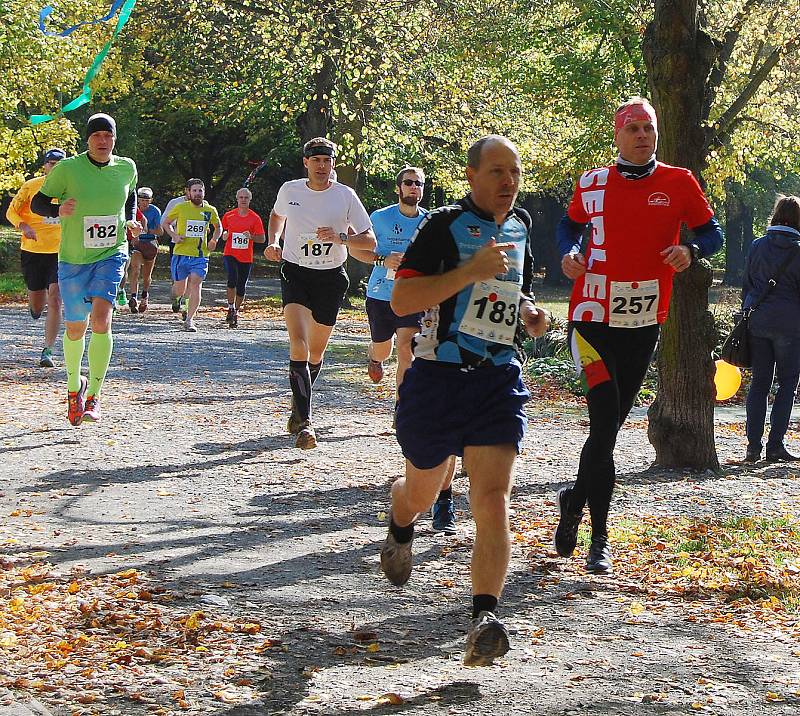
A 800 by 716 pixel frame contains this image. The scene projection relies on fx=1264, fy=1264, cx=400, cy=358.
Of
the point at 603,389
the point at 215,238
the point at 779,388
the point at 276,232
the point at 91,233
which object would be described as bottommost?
the point at 779,388

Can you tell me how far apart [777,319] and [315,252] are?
4.03 m

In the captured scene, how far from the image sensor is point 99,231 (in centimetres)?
1009

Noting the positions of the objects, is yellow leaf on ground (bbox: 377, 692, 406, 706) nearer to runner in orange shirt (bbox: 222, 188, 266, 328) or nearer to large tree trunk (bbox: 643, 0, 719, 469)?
large tree trunk (bbox: 643, 0, 719, 469)

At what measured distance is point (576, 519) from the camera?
6723 millimetres

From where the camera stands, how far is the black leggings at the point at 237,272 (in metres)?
21.5

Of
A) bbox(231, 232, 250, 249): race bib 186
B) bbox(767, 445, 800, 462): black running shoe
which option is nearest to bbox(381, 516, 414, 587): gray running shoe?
bbox(767, 445, 800, 462): black running shoe

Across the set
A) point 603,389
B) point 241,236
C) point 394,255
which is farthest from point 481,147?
point 241,236

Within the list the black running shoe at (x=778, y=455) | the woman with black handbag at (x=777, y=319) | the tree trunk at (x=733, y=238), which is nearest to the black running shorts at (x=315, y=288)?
the woman with black handbag at (x=777, y=319)

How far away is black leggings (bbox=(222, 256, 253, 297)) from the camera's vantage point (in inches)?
845

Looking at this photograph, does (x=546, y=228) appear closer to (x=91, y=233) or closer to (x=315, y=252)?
(x=315, y=252)

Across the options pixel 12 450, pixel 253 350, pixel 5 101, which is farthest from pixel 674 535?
pixel 5 101

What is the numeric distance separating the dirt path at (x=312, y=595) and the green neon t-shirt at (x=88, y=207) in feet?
5.10

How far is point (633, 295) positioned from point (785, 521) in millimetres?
2522

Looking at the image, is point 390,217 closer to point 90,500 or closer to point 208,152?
point 90,500
